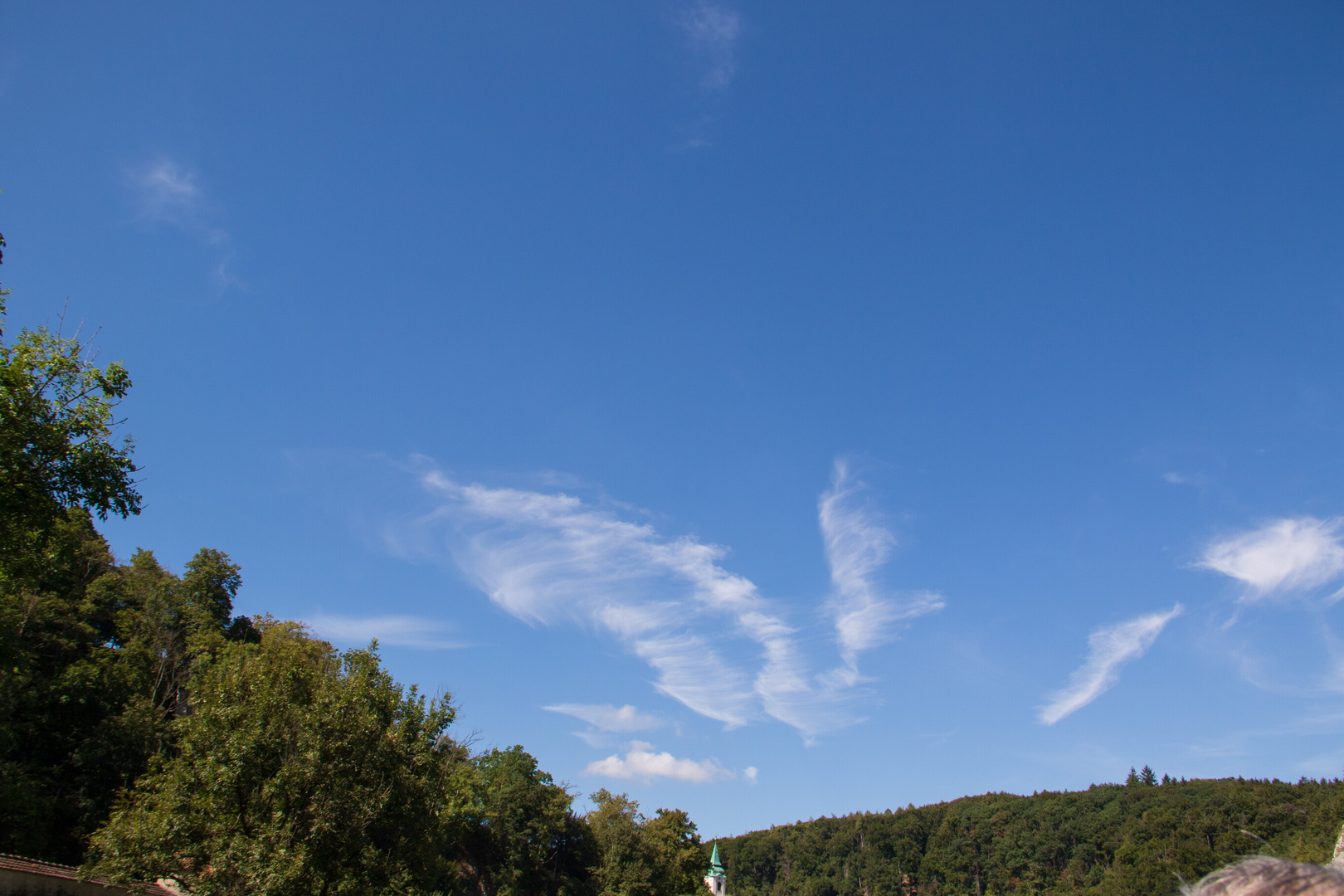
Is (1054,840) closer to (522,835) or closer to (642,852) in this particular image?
(642,852)

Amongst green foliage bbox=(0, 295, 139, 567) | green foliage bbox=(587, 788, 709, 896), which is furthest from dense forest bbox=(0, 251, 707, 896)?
green foliage bbox=(587, 788, 709, 896)

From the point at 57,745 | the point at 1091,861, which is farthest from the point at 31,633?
the point at 1091,861

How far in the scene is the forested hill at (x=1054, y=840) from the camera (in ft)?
367

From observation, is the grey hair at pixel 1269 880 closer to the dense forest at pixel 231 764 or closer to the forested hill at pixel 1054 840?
the dense forest at pixel 231 764

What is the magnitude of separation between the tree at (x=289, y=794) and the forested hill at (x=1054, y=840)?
8989 centimetres

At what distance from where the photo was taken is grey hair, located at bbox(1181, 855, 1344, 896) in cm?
224

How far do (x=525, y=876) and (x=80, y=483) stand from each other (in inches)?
2785

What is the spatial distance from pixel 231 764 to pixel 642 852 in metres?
68.1

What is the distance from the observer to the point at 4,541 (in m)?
19.2

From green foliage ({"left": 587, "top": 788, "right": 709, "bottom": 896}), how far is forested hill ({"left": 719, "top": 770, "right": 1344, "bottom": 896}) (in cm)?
5851

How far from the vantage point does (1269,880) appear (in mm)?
2271

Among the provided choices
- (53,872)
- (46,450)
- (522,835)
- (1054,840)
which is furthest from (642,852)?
(1054,840)

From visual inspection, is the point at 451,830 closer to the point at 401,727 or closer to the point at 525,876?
the point at 525,876

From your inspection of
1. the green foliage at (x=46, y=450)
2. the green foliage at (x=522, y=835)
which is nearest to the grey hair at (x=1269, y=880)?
the green foliage at (x=46, y=450)
